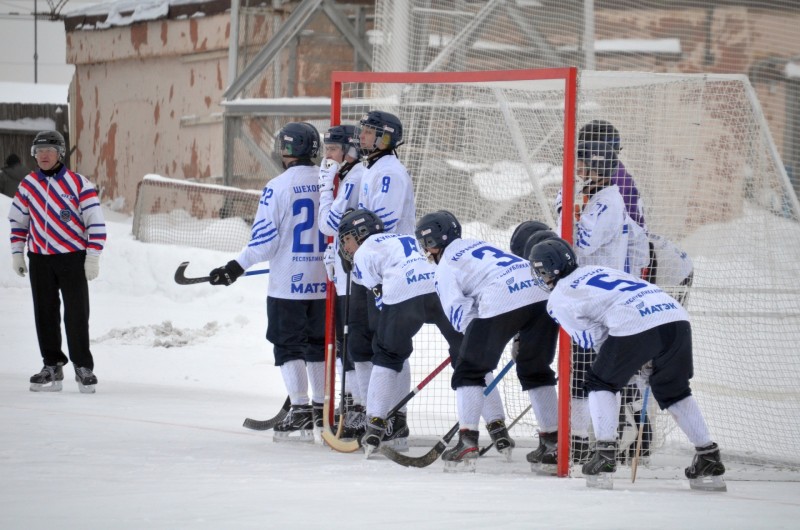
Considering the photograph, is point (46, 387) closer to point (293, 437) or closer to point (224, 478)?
point (293, 437)

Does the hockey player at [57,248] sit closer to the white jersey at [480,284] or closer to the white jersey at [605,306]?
the white jersey at [480,284]

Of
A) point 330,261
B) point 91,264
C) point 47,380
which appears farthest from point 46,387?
point 330,261

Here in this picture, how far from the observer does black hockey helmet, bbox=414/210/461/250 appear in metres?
5.49

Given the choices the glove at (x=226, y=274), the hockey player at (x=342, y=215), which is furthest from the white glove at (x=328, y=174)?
the glove at (x=226, y=274)

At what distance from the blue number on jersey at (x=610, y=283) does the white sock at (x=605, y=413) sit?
0.41m

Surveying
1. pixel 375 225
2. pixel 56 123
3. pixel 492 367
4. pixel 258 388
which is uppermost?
pixel 56 123

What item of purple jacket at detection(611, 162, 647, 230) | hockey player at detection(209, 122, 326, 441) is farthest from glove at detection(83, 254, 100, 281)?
purple jacket at detection(611, 162, 647, 230)

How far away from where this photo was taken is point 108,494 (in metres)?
4.40

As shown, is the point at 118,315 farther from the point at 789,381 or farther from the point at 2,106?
the point at 2,106

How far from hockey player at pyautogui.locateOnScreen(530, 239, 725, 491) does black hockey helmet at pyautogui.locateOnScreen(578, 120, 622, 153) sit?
75 centimetres

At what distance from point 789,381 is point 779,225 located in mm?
1131

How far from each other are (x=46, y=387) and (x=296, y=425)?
2.12 metres

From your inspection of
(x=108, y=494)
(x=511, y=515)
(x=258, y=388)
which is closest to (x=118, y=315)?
(x=258, y=388)

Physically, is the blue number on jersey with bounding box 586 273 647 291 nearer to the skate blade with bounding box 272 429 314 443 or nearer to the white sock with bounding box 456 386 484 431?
the white sock with bounding box 456 386 484 431
